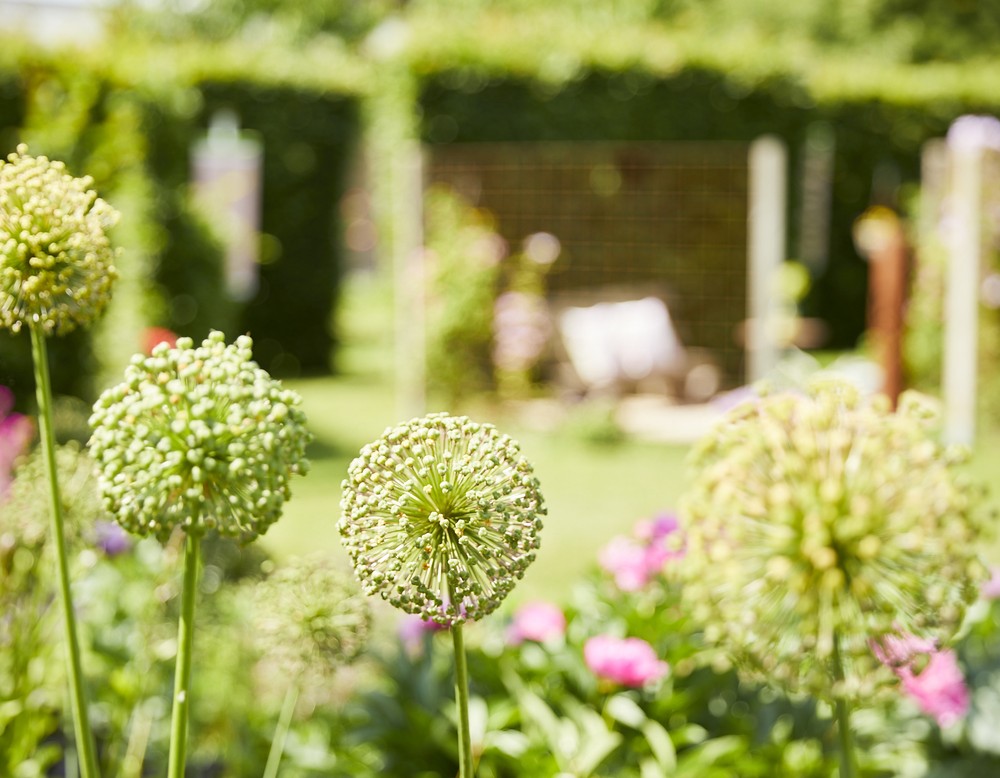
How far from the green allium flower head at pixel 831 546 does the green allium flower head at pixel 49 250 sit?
61 centimetres

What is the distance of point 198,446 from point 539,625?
1.73 m


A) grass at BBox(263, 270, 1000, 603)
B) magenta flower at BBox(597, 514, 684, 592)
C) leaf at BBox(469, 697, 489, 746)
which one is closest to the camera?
leaf at BBox(469, 697, 489, 746)

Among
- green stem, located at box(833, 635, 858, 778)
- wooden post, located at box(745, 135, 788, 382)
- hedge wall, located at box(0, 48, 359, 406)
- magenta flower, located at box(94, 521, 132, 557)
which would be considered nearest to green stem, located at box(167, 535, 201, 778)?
green stem, located at box(833, 635, 858, 778)

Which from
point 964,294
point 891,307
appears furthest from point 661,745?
point 964,294

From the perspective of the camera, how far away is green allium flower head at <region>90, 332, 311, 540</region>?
3.03 feet

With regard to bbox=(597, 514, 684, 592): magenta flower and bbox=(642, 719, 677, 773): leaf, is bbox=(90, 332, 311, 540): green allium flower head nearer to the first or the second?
bbox=(642, 719, 677, 773): leaf

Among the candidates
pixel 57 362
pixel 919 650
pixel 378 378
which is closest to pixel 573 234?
pixel 378 378

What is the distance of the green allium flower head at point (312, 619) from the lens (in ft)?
4.60

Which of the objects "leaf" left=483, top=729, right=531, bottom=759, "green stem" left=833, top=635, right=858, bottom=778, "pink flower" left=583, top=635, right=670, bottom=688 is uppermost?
"green stem" left=833, top=635, right=858, bottom=778

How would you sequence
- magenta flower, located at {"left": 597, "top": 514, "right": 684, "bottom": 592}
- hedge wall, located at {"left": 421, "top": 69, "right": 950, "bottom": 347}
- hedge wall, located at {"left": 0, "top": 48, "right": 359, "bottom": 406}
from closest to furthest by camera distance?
magenta flower, located at {"left": 597, "top": 514, "right": 684, "bottom": 592} < hedge wall, located at {"left": 0, "top": 48, "right": 359, "bottom": 406} < hedge wall, located at {"left": 421, "top": 69, "right": 950, "bottom": 347}

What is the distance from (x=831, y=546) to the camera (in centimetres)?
93

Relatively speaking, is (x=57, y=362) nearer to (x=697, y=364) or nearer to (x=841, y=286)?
(x=697, y=364)

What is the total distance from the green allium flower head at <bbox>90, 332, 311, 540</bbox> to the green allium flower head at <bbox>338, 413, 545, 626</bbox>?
66 mm

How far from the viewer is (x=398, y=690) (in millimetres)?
2578
